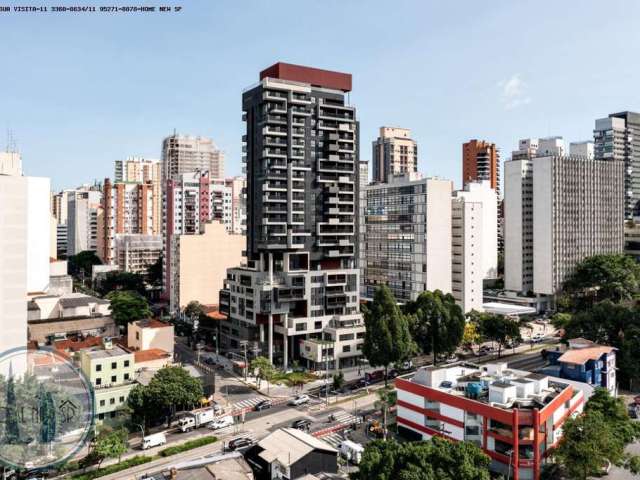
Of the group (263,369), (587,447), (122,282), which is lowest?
(263,369)

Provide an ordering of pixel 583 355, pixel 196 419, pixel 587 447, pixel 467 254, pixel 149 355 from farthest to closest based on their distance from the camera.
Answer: pixel 467 254
pixel 149 355
pixel 583 355
pixel 196 419
pixel 587 447

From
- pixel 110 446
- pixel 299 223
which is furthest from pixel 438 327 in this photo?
pixel 110 446

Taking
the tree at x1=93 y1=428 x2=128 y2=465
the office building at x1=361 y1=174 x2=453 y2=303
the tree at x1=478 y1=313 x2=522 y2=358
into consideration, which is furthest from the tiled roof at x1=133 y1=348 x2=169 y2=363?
the office building at x1=361 y1=174 x2=453 y2=303

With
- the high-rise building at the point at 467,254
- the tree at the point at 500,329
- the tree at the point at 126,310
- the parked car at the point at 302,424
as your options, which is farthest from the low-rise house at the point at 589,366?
the tree at the point at 126,310

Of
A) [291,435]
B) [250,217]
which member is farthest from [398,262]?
[291,435]

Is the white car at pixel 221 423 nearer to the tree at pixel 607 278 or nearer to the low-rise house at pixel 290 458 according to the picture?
the low-rise house at pixel 290 458

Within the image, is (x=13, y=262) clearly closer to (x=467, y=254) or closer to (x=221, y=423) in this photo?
(x=221, y=423)

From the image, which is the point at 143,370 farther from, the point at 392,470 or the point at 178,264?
the point at 178,264
